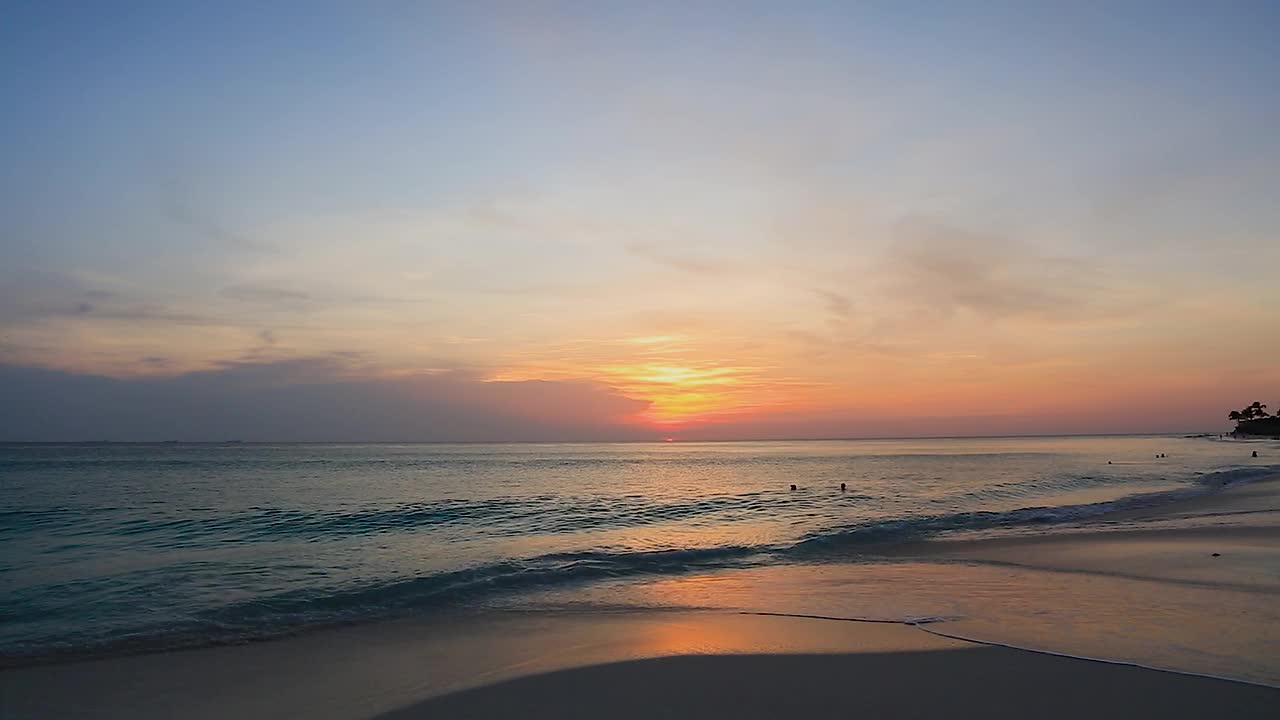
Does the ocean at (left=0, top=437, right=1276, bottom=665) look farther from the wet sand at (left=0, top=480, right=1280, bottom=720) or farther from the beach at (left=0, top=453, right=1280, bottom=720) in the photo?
the wet sand at (left=0, top=480, right=1280, bottom=720)

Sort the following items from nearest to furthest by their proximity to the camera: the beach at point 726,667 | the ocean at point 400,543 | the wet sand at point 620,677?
1. the wet sand at point 620,677
2. the beach at point 726,667
3. the ocean at point 400,543

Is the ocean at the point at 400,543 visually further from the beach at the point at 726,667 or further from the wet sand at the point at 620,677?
the wet sand at the point at 620,677

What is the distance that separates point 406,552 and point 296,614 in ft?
25.0

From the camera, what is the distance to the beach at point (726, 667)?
7.97 m

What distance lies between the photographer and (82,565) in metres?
19.1

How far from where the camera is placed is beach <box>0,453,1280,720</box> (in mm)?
7969

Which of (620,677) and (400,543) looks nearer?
(620,677)

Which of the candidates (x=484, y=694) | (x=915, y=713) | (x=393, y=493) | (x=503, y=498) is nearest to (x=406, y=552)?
(x=484, y=694)

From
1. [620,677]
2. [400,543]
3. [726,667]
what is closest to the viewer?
[620,677]

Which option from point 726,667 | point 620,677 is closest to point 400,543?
point 620,677

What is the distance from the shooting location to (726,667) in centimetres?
932

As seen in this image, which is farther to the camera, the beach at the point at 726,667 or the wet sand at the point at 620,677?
the beach at the point at 726,667

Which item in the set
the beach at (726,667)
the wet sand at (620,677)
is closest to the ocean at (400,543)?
the beach at (726,667)

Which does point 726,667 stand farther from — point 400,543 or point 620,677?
point 400,543
